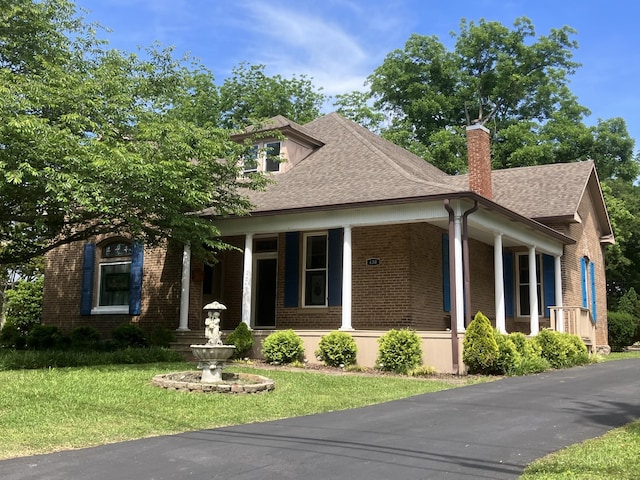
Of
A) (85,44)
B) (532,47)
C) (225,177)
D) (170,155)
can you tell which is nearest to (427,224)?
(225,177)

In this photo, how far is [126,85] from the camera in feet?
48.6

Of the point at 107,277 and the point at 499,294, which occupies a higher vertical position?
the point at 107,277

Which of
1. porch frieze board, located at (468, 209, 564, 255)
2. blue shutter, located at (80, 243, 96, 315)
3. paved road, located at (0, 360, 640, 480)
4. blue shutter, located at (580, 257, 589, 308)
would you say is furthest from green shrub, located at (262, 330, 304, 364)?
blue shutter, located at (580, 257, 589, 308)

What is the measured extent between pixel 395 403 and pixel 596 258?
55.5 feet

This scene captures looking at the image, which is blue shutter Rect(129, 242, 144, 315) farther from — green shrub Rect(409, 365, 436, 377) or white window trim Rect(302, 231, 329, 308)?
green shrub Rect(409, 365, 436, 377)

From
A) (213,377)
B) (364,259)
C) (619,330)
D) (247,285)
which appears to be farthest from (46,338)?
(619,330)

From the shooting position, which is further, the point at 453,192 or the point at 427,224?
the point at 427,224

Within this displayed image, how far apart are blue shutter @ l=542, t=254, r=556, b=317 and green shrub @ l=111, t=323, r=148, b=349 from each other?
455 inches

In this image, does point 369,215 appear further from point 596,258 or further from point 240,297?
point 596,258

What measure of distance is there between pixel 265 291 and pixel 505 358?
7.71 meters

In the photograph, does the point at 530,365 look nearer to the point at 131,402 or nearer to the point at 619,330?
the point at 131,402

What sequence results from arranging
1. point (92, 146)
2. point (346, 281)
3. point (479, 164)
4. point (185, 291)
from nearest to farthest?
point (92, 146) → point (346, 281) → point (185, 291) → point (479, 164)

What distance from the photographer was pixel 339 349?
14.0 meters

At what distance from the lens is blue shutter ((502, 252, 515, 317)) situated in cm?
1989
